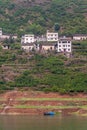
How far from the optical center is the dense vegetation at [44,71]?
60469 millimetres

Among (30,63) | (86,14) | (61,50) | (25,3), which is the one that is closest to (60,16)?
(86,14)

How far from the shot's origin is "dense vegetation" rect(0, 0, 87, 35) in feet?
282

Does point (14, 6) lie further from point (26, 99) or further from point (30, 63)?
point (26, 99)

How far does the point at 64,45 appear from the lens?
7288 centimetres

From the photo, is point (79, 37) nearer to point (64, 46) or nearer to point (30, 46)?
point (64, 46)

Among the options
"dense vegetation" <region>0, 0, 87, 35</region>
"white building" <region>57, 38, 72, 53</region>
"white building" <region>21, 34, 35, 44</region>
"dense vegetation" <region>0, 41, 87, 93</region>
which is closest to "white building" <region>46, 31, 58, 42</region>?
"white building" <region>21, 34, 35, 44</region>

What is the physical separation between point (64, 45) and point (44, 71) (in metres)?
9.78

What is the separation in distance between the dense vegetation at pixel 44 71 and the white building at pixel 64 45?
161 centimetres

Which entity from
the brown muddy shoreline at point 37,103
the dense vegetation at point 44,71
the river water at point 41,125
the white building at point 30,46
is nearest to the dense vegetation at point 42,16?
the white building at point 30,46

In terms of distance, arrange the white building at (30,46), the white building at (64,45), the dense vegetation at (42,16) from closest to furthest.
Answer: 1. the white building at (64,45)
2. the white building at (30,46)
3. the dense vegetation at (42,16)

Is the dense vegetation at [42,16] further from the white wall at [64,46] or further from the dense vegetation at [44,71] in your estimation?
the dense vegetation at [44,71]

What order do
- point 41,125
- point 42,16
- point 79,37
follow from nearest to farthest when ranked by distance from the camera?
point 41,125 → point 79,37 → point 42,16

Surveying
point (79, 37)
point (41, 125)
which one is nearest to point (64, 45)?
point (79, 37)

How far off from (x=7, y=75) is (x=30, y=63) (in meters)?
4.42
